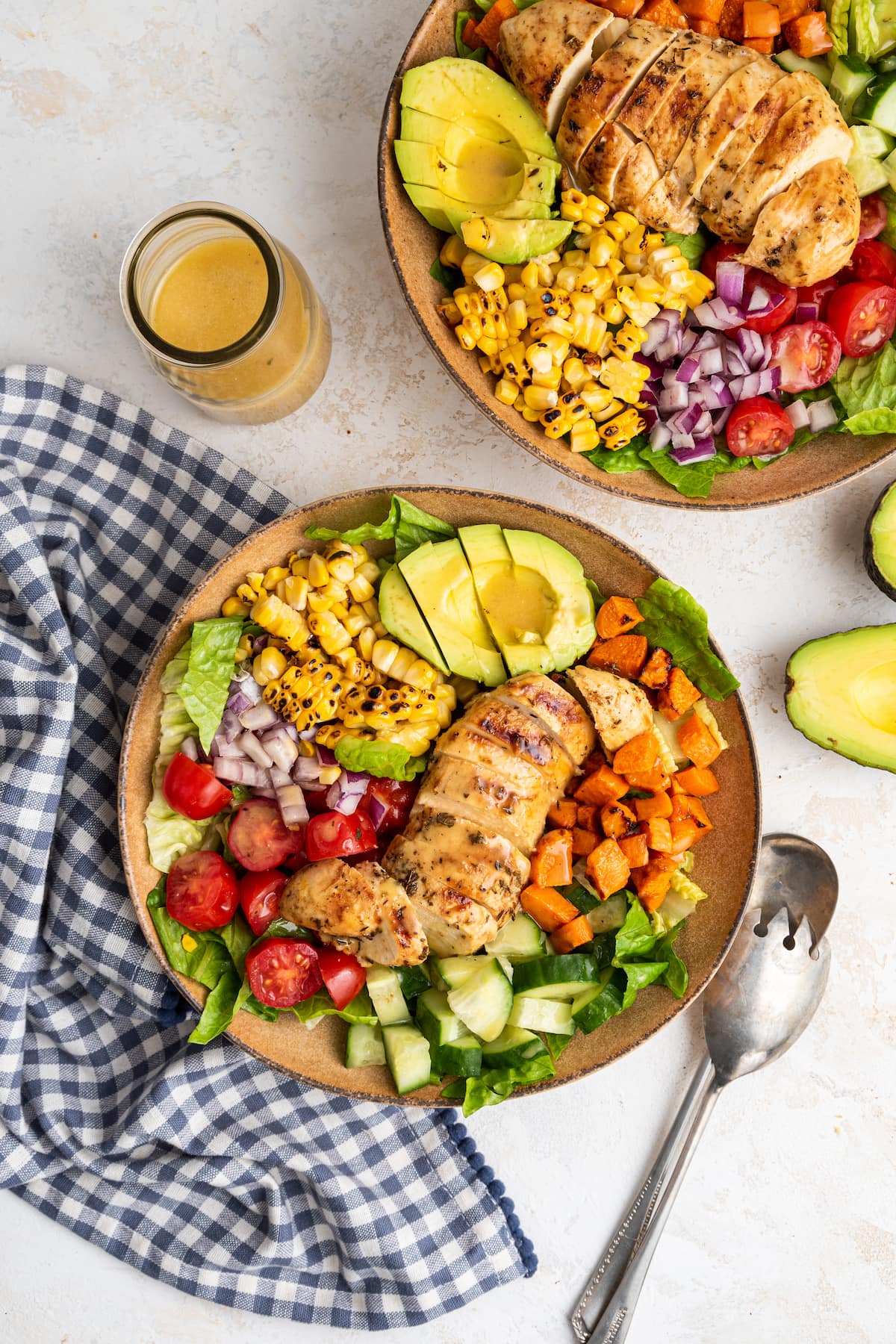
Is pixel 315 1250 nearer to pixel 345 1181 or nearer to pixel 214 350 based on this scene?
pixel 345 1181

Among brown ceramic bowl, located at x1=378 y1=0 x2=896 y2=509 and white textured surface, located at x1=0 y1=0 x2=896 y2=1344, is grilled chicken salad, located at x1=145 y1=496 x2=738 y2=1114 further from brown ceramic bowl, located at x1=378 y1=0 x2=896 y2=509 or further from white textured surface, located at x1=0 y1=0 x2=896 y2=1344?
white textured surface, located at x1=0 y1=0 x2=896 y2=1344

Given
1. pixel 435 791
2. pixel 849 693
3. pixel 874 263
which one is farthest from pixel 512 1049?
pixel 874 263

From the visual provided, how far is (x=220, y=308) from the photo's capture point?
349 centimetres

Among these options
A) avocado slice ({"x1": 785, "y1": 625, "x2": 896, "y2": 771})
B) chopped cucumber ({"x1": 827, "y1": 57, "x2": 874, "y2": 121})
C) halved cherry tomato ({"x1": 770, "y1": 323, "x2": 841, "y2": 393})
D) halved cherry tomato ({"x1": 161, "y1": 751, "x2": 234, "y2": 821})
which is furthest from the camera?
avocado slice ({"x1": 785, "y1": 625, "x2": 896, "y2": 771})

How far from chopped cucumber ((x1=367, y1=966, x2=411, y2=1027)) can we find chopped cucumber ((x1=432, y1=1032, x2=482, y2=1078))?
19 centimetres

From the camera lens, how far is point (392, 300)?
386 centimetres

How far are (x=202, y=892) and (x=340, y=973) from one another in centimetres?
54

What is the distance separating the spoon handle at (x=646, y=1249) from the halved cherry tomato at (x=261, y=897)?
196cm

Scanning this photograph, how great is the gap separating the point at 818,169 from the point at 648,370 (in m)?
0.82

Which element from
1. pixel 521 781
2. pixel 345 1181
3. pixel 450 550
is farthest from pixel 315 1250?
pixel 450 550

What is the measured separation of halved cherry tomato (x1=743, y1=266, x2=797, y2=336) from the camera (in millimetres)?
3463

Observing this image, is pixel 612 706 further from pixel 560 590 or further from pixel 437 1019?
pixel 437 1019

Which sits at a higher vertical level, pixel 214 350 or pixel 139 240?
pixel 139 240

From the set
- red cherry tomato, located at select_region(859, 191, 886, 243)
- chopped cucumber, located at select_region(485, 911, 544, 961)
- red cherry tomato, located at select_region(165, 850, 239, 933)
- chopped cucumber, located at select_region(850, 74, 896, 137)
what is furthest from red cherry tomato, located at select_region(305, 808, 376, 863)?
chopped cucumber, located at select_region(850, 74, 896, 137)
